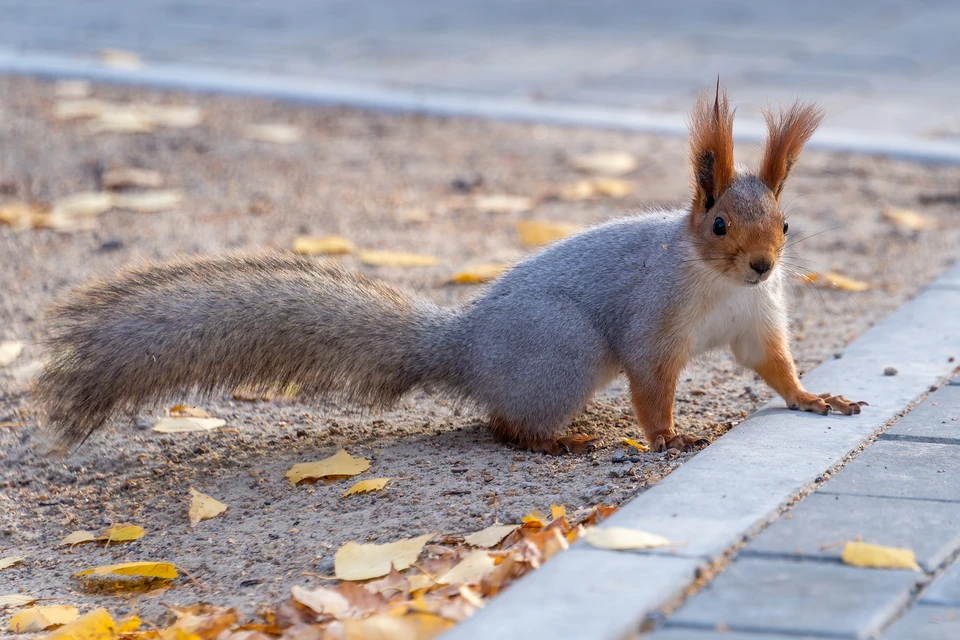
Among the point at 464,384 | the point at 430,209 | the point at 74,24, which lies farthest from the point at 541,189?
the point at 74,24

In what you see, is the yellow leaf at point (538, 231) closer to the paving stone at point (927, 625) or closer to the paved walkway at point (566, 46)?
the paved walkway at point (566, 46)

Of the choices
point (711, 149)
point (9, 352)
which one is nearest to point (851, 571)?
point (711, 149)

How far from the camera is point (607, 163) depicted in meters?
4.75

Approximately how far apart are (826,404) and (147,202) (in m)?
2.58

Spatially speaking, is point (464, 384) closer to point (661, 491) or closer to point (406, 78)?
point (661, 491)

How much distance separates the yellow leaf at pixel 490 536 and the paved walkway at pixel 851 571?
16.1 inches

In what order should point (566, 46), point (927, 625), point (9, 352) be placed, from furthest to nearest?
point (566, 46)
point (9, 352)
point (927, 625)

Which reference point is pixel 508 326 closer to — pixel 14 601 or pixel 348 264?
pixel 14 601

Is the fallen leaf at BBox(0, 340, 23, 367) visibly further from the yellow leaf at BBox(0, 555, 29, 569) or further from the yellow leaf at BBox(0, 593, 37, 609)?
the yellow leaf at BBox(0, 593, 37, 609)

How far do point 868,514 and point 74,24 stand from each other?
619cm

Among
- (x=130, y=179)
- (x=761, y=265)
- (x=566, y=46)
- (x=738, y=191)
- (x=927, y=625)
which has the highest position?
(x=566, y=46)

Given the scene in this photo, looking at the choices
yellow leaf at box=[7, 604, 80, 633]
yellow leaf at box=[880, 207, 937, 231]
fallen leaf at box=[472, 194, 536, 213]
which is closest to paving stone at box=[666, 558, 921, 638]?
yellow leaf at box=[7, 604, 80, 633]

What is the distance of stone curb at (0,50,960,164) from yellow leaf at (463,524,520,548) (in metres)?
3.10

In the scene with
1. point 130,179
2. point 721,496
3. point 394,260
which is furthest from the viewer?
point 130,179
